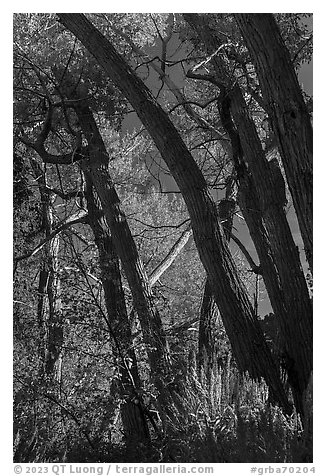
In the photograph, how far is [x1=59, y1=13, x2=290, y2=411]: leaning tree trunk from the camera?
3891mm

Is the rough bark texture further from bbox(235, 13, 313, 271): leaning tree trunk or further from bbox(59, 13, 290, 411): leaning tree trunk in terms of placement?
bbox(235, 13, 313, 271): leaning tree trunk

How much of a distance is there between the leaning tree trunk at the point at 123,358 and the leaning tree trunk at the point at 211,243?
960mm

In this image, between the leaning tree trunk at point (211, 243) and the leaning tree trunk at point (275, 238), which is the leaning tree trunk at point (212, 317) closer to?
the leaning tree trunk at point (275, 238)

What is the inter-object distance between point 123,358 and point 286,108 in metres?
2.31

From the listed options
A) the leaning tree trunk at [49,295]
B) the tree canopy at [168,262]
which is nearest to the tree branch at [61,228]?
the tree canopy at [168,262]

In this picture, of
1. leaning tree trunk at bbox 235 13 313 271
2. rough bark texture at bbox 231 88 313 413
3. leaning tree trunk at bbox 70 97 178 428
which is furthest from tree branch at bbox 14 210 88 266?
leaning tree trunk at bbox 235 13 313 271

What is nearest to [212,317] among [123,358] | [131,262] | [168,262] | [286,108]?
[168,262]

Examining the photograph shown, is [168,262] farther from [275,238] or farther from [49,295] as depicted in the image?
[275,238]

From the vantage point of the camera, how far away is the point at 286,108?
125 inches

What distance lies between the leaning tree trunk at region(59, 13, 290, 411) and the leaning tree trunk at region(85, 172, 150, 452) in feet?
3.15

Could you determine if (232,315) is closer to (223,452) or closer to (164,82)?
(223,452)

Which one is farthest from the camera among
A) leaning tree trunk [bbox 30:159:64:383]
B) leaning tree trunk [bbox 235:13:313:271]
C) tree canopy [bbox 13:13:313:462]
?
leaning tree trunk [bbox 30:159:64:383]

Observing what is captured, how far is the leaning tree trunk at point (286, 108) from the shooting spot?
3.10m

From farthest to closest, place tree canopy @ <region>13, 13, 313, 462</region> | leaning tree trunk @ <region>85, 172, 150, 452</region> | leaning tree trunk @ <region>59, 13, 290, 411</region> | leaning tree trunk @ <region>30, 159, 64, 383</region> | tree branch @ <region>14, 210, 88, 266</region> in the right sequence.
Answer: tree branch @ <region>14, 210, 88, 266</region> < leaning tree trunk @ <region>30, 159, 64, 383</region> < leaning tree trunk @ <region>85, 172, 150, 452</region> < leaning tree trunk @ <region>59, 13, 290, 411</region> < tree canopy @ <region>13, 13, 313, 462</region>
